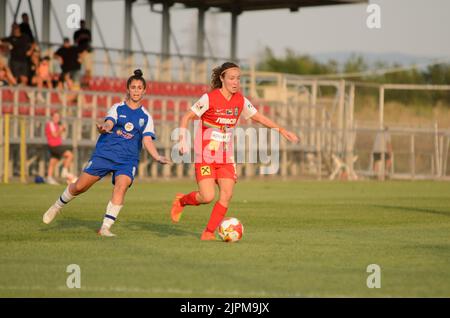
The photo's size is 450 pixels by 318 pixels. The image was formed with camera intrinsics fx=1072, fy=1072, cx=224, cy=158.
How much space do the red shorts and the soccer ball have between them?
553mm

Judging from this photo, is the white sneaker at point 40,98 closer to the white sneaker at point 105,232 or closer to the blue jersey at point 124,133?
the blue jersey at point 124,133

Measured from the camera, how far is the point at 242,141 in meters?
31.2

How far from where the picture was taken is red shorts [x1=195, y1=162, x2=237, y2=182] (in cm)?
1215

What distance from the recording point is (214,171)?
1221 centimetres

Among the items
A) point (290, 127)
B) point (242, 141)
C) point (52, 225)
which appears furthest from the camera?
point (290, 127)

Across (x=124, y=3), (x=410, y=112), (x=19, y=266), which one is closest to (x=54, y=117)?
(x=124, y=3)

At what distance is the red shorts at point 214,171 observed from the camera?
1215 cm

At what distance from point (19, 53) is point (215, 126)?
18.1 metres

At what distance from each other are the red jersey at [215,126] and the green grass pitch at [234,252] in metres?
1.00

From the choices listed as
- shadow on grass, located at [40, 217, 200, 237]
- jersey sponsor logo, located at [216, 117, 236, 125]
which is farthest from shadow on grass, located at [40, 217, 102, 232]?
jersey sponsor logo, located at [216, 117, 236, 125]

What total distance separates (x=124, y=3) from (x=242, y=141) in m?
8.22

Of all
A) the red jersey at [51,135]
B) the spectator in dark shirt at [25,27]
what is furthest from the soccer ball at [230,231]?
the spectator in dark shirt at [25,27]
